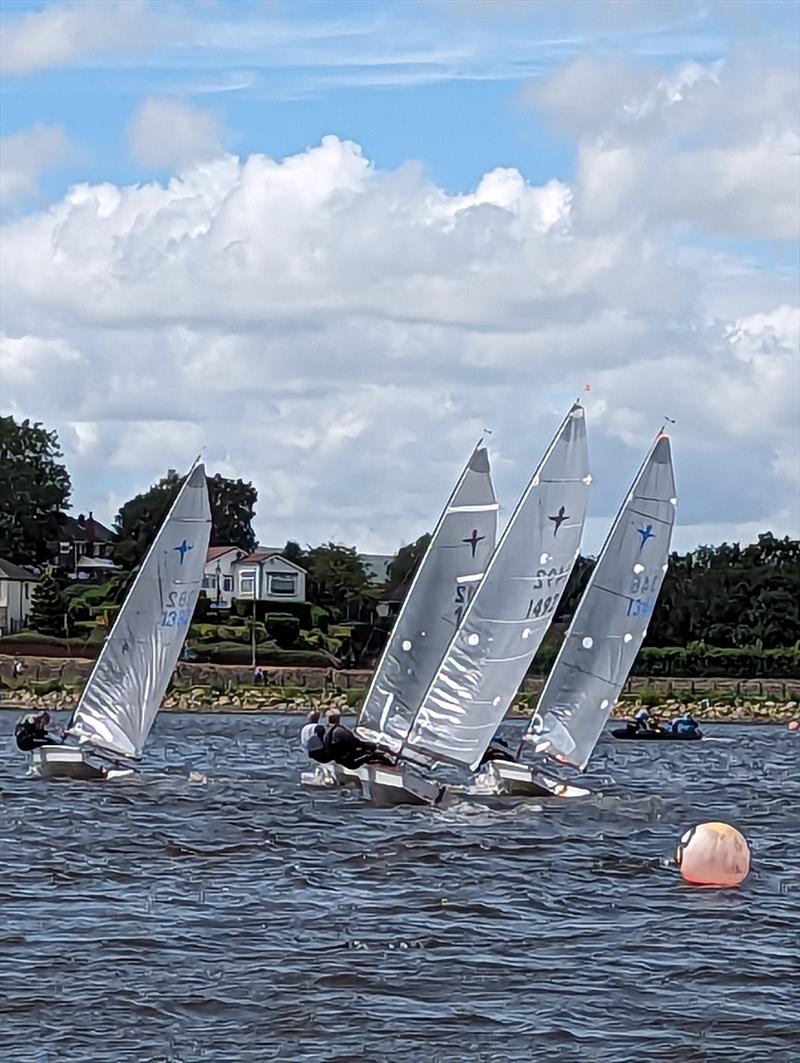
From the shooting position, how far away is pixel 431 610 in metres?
34.7

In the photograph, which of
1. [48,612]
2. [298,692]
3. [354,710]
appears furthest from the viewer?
[48,612]

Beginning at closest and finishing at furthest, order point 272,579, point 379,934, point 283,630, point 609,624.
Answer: point 379,934 → point 609,624 → point 283,630 → point 272,579

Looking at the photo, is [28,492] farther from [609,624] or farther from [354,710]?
[609,624]

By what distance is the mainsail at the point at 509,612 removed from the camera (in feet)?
105

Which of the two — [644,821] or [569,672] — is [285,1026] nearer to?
[644,821]

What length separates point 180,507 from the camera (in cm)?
3634

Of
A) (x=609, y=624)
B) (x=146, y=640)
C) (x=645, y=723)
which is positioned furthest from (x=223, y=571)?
(x=609, y=624)

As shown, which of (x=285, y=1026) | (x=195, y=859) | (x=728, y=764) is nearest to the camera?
(x=285, y=1026)

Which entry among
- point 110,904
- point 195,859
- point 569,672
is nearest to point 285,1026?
point 110,904

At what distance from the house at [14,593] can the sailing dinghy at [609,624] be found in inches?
2988

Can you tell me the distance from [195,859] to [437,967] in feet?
25.2

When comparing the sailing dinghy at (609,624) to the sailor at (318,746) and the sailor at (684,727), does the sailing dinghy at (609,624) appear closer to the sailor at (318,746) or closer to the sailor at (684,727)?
the sailor at (318,746)

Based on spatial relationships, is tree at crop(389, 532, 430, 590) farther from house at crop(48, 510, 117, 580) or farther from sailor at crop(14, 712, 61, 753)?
sailor at crop(14, 712, 61, 753)

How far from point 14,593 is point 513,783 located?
261 feet
